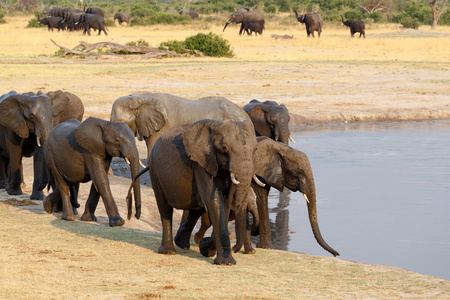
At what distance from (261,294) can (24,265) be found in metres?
1.84

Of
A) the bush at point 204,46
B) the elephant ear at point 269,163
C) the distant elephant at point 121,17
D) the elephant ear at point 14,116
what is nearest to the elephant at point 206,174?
the elephant ear at point 269,163

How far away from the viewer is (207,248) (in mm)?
→ 6168

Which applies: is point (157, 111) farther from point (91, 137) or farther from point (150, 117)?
point (91, 137)

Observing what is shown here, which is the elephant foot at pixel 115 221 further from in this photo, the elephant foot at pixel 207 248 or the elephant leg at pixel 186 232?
the elephant foot at pixel 207 248

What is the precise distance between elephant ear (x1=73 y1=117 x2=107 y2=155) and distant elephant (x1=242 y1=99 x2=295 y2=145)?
2.70m

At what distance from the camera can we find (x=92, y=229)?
7336 mm

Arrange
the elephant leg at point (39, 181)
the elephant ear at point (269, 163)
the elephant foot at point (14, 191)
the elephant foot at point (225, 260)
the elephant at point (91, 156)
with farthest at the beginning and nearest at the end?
the elephant foot at point (14, 191) < the elephant leg at point (39, 181) < the elephant at point (91, 156) < the elephant ear at point (269, 163) < the elephant foot at point (225, 260)

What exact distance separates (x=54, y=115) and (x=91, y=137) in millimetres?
2481

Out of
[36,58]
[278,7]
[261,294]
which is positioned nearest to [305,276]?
[261,294]

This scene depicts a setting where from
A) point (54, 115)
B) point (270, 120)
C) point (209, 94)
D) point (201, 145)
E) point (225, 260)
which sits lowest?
point (209, 94)

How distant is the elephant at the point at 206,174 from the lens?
18.3 ft

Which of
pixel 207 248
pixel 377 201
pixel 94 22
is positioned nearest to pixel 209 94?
pixel 377 201

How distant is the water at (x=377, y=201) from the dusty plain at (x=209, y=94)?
1.54 metres

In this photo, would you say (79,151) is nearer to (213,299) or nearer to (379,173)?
(213,299)
